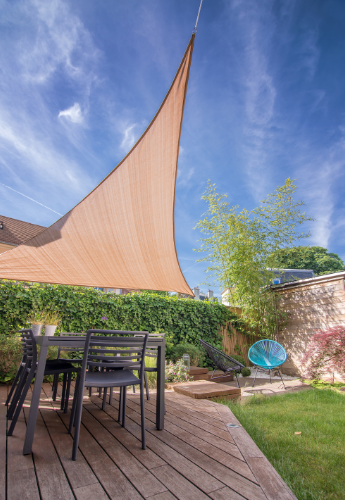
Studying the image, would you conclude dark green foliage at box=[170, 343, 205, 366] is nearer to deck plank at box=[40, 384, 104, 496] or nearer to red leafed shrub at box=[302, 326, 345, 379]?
red leafed shrub at box=[302, 326, 345, 379]

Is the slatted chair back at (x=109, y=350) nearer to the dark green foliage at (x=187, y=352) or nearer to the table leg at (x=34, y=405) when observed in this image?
the table leg at (x=34, y=405)

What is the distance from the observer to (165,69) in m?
4.82

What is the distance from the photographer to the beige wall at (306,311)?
5.58 metres

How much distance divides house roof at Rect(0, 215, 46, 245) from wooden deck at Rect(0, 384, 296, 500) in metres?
11.1

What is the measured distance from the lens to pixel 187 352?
5.76 m

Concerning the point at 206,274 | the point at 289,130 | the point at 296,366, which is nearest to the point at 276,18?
the point at 289,130

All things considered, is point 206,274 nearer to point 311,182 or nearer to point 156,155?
point 156,155

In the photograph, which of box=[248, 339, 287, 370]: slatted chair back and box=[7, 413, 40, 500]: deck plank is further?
box=[248, 339, 287, 370]: slatted chair back

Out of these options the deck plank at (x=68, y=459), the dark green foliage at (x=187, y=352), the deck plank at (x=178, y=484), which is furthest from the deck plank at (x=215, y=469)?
the dark green foliage at (x=187, y=352)

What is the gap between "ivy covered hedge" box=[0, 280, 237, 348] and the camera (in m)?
4.35

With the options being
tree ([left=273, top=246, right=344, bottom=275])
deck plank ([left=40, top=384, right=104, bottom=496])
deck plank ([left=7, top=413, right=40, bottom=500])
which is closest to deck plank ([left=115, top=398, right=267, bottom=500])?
deck plank ([left=40, top=384, right=104, bottom=496])

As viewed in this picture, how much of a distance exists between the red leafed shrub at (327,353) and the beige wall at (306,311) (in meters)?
0.49

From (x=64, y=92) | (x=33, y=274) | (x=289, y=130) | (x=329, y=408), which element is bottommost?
(x=329, y=408)

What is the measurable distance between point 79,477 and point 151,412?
1.25 meters
